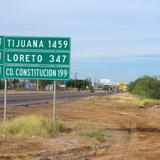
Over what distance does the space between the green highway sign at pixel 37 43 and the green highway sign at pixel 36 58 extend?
0.72 ft

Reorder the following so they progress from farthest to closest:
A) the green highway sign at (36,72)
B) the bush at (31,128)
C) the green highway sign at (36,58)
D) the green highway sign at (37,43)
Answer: the green highway sign at (36,72)
the green highway sign at (36,58)
the green highway sign at (37,43)
the bush at (31,128)

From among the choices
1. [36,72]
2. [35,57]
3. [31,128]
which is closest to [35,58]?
[35,57]

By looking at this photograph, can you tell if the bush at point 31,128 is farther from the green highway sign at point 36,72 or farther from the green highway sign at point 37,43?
the green highway sign at point 37,43

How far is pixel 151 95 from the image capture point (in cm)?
7756

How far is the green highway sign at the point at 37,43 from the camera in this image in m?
21.1

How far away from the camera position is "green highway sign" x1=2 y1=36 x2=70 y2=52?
21141 millimetres

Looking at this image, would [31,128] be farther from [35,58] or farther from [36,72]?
[35,58]

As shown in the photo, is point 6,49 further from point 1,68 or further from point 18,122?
point 18,122

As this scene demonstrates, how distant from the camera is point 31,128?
763 inches

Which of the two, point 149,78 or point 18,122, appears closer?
point 18,122

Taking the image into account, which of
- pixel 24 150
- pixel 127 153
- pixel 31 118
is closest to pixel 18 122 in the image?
pixel 31 118

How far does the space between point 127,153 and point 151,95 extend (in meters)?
63.2

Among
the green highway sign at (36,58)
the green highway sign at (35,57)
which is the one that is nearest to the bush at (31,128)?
the green highway sign at (35,57)

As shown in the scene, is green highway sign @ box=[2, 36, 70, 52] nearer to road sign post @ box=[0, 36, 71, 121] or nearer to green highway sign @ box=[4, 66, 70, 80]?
road sign post @ box=[0, 36, 71, 121]
